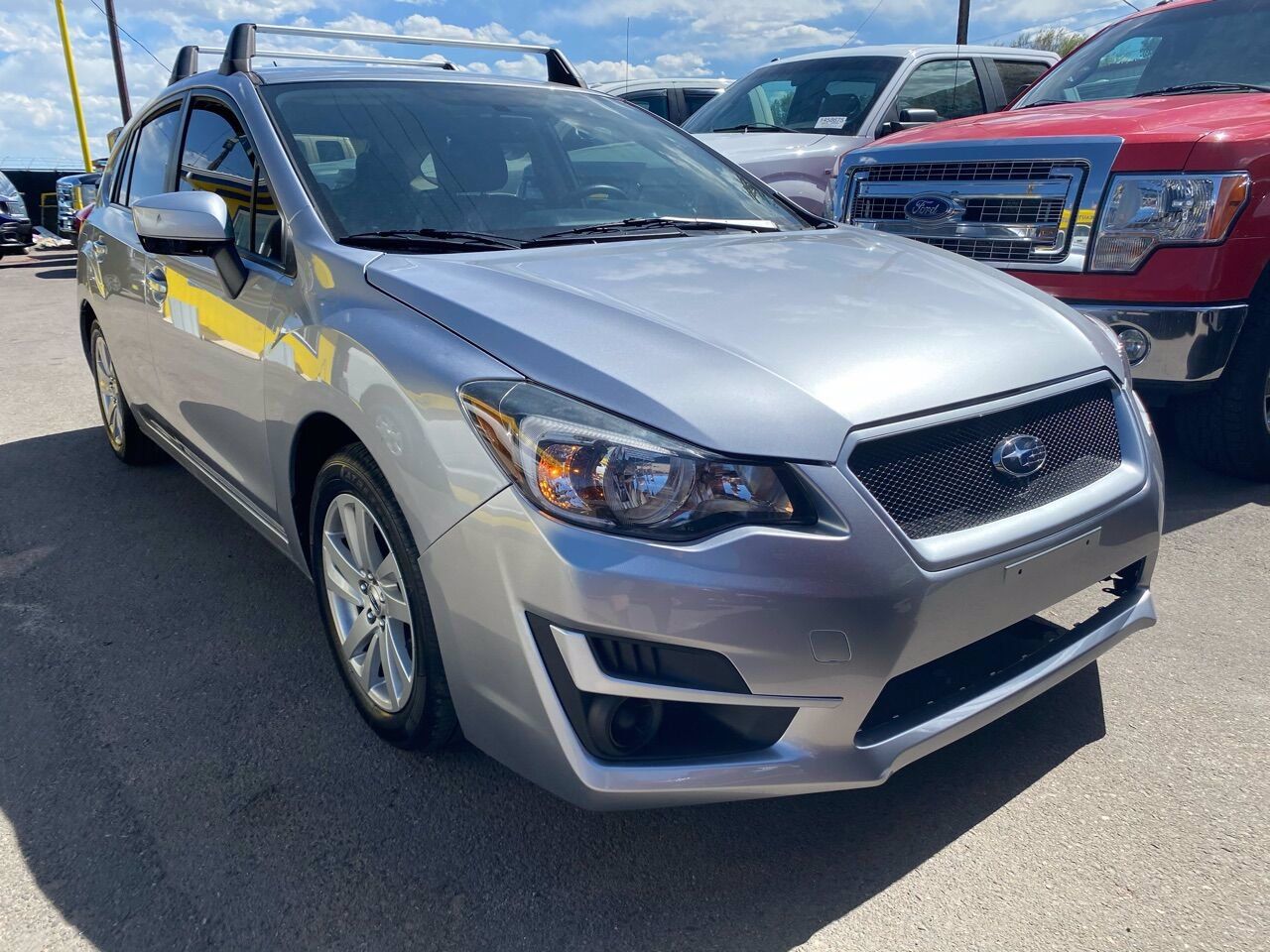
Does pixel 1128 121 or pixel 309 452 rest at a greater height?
pixel 1128 121

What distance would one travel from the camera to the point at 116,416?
16.5 ft

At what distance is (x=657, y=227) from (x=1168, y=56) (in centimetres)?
369

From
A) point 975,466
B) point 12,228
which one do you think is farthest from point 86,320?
point 12,228

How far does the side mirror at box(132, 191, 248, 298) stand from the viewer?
2.83 metres

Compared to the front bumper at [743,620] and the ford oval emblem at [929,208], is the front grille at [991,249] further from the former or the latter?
the front bumper at [743,620]

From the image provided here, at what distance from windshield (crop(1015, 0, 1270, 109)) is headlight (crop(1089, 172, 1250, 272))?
1351 mm

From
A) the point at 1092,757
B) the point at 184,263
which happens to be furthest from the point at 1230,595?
the point at 184,263

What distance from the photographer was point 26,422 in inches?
241

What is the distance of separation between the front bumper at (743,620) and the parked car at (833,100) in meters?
5.15

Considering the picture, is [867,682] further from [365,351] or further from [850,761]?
[365,351]

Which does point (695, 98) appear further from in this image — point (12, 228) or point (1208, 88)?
point (12, 228)

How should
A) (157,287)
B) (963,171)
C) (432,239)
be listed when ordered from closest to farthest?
(432,239)
(157,287)
(963,171)

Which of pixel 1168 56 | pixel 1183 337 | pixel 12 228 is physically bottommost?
pixel 12 228

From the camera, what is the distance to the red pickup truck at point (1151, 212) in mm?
3887
